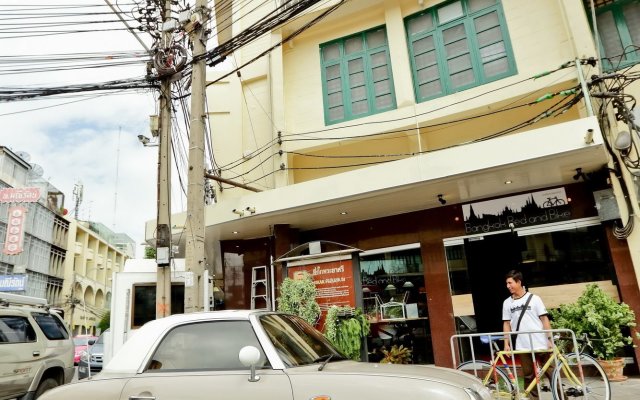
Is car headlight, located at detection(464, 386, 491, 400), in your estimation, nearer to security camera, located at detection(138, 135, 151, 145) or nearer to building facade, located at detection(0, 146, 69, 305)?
security camera, located at detection(138, 135, 151, 145)

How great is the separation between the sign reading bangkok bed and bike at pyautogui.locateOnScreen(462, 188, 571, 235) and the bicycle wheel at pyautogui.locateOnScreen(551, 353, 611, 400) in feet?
15.3

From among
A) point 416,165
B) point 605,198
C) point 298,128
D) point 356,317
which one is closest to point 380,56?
point 298,128

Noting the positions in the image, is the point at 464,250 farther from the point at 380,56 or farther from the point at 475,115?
the point at 380,56

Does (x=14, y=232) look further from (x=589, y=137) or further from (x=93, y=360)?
(x=589, y=137)

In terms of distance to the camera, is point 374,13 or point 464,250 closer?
point 464,250

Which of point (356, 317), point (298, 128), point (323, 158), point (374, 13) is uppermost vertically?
point (374, 13)

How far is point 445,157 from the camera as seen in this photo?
28.1 ft

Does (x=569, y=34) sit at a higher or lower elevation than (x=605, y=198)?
higher

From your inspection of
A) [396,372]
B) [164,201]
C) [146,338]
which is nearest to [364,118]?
[164,201]

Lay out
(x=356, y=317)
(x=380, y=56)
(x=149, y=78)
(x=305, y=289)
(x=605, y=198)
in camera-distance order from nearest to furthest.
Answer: (x=356, y=317), (x=305, y=289), (x=605, y=198), (x=149, y=78), (x=380, y=56)

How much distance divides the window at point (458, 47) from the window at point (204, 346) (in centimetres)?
908

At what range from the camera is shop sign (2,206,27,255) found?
72.9ft

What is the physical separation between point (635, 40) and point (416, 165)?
5.70 metres

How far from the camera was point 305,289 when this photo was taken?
26.7ft
